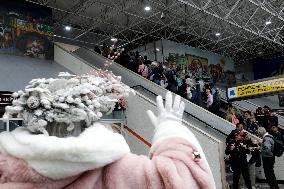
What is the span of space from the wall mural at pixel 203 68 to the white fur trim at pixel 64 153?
17.0 m

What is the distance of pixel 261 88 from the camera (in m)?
9.41

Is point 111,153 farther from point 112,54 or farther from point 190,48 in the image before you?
point 190,48

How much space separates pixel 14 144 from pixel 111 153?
0.42m

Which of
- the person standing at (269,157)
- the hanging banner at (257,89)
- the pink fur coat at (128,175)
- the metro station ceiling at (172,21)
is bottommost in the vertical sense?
the person standing at (269,157)

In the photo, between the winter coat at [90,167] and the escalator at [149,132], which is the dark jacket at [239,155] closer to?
the escalator at [149,132]

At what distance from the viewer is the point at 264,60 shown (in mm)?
23297

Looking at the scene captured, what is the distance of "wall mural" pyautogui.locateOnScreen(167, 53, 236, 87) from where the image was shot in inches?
758

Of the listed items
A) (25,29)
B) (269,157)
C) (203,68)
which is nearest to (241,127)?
(269,157)

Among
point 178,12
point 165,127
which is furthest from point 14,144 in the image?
point 178,12

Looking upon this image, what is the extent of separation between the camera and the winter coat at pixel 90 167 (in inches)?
51.3

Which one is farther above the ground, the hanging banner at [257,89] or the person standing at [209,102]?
the hanging banner at [257,89]

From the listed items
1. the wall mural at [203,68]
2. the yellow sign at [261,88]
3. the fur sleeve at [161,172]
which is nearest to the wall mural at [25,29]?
the yellow sign at [261,88]

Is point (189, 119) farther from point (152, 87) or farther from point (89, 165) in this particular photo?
point (89, 165)

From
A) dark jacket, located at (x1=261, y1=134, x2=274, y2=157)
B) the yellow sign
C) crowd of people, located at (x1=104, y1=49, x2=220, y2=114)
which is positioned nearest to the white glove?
dark jacket, located at (x1=261, y1=134, x2=274, y2=157)
